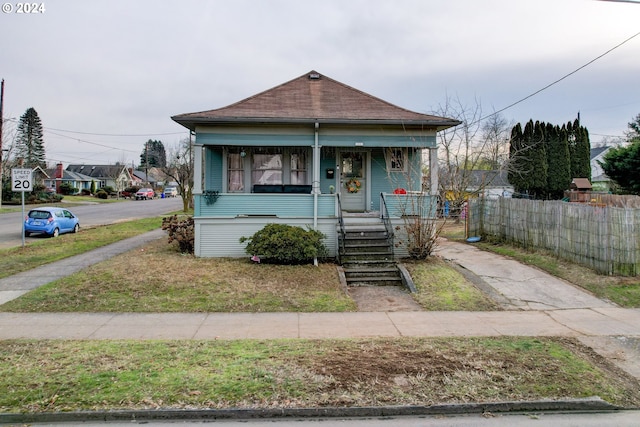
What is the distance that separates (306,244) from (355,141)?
374cm

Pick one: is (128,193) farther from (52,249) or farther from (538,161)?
(538,161)

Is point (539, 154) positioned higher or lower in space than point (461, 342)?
higher

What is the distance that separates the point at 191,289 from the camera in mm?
9320

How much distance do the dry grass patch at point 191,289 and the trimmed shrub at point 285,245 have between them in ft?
1.06

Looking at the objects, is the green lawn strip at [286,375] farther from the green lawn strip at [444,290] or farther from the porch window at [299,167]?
the porch window at [299,167]

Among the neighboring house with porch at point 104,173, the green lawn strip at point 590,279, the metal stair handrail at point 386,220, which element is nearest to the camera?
the green lawn strip at point 590,279

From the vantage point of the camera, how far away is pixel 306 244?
11.4 meters

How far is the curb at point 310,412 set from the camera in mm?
4141

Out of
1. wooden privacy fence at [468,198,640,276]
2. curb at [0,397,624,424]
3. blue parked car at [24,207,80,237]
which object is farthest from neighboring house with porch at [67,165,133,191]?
curb at [0,397,624,424]

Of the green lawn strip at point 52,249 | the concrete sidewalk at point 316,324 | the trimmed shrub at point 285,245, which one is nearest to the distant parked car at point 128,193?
the green lawn strip at point 52,249

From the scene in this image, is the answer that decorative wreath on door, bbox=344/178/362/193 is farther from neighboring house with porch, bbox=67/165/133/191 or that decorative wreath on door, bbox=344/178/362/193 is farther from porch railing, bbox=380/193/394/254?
neighboring house with porch, bbox=67/165/133/191

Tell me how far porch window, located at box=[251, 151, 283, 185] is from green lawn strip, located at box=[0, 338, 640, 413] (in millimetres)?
8742

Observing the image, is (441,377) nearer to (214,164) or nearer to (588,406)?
(588,406)

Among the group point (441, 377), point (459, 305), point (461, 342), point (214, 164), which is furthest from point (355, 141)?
point (441, 377)
